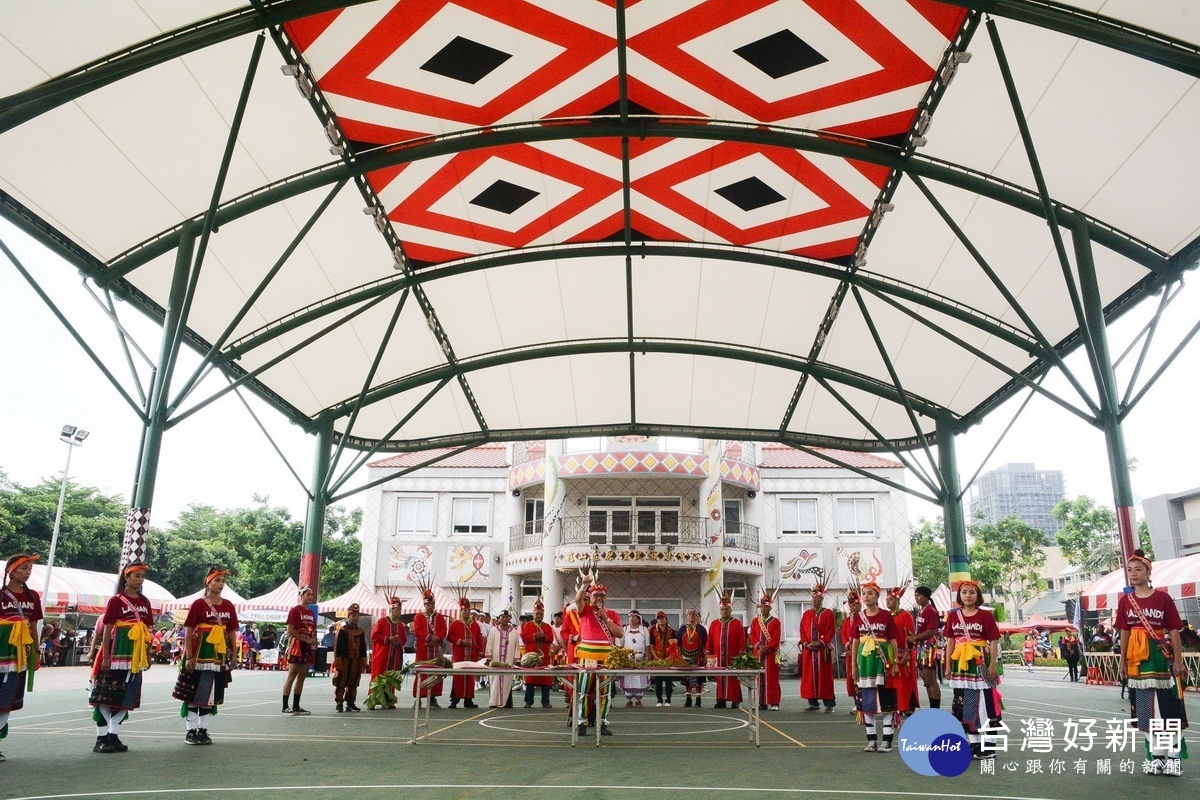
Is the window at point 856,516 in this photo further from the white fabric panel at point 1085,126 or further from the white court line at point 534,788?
the white court line at point 534,788

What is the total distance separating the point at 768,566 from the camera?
32.4 m

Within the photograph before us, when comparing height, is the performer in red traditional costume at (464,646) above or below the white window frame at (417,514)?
below

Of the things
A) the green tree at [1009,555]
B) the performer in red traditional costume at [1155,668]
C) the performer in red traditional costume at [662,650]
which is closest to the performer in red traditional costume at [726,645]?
the performer in red traditional costume at [662,650]

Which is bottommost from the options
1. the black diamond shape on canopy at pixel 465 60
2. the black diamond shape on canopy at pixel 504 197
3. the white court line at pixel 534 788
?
the white court line at pixel 534 788

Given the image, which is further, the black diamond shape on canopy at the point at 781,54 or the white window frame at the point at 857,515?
the white window frame at the point at 857,515

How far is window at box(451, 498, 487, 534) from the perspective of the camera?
33812mm

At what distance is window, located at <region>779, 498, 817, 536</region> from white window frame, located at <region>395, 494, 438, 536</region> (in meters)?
14.5

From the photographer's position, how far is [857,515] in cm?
3309

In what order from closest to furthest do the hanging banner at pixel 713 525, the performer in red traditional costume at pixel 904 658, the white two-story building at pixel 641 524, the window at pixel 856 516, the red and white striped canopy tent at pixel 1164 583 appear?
the performer in red traditional costume at pixel 904 658
the red and white striped canopy tent at pixel 1164 583
the hanging banner at pixel 713 525
the white two-story building at pixel 641 524
the window at pixel 856 516

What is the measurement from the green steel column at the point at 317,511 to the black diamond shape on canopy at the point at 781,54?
13.0m

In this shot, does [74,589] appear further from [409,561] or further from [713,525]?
[713,525]

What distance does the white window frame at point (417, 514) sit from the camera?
3375cm

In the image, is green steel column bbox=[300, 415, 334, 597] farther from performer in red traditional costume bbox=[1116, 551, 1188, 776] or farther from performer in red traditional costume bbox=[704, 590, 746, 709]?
performer in red traditional costume bbox=[1116, 551, 1188, 776]

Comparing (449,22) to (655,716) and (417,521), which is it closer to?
(655,716)
